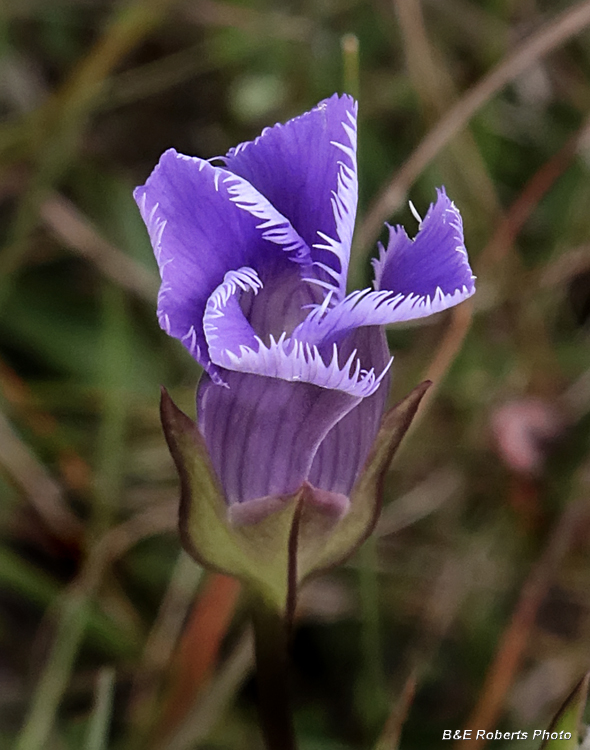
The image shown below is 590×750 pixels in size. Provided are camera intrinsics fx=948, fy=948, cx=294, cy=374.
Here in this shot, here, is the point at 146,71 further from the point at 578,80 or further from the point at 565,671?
the point at 565,671

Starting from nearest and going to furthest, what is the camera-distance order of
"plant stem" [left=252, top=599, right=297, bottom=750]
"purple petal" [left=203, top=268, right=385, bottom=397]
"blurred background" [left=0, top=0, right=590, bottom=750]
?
"purple petal" [left=203, top=268, right=385, bottom=397] → "plant stem" [left=252, top=599, right=297, bottom=750] → "blurred background" [left=0, top=0, right=590, bottom=750]

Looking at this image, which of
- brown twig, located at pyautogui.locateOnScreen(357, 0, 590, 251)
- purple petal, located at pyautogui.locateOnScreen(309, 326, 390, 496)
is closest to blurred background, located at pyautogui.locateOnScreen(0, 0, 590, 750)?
brown twig, located at pyautogui.locateOnScreen(357, 0, 590, 251)

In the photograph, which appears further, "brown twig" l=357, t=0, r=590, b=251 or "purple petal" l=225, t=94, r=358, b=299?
"brown twig" l=357, t=0, r=590, b=251

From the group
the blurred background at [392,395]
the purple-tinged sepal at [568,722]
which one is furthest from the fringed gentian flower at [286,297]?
the blurred background at [392,395]

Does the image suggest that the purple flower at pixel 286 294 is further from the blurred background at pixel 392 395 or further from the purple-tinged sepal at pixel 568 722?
the blurred background at pixel 392 395

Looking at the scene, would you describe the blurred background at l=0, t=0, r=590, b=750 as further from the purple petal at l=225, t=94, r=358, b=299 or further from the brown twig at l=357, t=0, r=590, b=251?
the purple petal at l=225, t=94, r=358, b=299

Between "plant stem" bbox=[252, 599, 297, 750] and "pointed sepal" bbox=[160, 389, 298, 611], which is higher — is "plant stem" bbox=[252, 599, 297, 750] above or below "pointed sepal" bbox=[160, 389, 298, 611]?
below

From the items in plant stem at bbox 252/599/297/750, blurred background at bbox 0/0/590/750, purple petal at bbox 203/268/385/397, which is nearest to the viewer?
purple petal at bbox 203/268/385/397

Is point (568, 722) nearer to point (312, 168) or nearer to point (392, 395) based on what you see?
point (312, 168)
